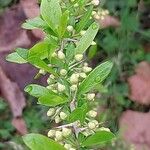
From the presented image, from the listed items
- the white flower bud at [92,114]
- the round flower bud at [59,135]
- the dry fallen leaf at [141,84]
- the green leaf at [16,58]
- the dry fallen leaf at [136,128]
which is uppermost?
the green leaf at [16,58]

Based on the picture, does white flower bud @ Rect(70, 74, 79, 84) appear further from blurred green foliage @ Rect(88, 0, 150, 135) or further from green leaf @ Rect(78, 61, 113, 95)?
blurred green foliage @ Rect(88, 0, 150, 135)

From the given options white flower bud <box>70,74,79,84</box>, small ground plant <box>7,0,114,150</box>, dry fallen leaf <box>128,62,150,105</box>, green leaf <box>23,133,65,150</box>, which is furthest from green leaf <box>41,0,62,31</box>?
dry fallen leaf <box>128,62,150,105</box>

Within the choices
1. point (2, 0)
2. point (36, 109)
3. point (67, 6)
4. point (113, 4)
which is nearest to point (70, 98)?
point (67, 6)

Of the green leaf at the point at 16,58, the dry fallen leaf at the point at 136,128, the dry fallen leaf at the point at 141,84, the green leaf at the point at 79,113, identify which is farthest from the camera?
the dry fallen leaf at the point at 141,84

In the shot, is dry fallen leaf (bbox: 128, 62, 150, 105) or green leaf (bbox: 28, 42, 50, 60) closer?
green leaf (bbox: 28, 42, 50, 60)

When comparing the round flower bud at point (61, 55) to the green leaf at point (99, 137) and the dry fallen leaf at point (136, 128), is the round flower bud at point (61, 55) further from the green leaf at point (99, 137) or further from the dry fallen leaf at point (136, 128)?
the dry fallen leaf at point (136, 128)

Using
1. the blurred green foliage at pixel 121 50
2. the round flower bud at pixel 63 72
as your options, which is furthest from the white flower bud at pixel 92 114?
the blurred green foliage at pixel 121 50

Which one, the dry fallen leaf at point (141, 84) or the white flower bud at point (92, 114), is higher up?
the white flower bud at point (92, 114)
